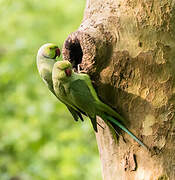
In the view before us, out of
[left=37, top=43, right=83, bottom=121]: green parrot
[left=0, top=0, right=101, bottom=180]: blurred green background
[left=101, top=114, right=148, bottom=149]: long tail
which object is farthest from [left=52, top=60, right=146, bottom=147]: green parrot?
[left=0, top=0, right=101, bottom=180]: blurred green background

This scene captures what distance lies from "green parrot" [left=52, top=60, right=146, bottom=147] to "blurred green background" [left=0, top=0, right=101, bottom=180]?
2.54 meters

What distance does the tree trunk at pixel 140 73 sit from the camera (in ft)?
6.05

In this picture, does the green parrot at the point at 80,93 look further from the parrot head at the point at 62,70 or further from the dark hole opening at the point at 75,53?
the dark hole opening at the point at 75,53

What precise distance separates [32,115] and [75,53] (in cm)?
285

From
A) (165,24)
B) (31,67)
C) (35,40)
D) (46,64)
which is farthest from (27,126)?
(165,24)

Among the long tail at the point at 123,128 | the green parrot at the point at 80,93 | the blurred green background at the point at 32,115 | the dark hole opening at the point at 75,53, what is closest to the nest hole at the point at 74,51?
the dark hole opening at the point at 75,53

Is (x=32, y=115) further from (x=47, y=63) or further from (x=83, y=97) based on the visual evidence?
(x=83, y=97)

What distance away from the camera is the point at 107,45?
187cm

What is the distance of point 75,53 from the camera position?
2.06 metres

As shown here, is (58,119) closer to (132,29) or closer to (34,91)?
(34,91)

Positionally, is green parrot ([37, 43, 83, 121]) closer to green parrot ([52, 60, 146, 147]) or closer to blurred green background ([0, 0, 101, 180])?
green parrot ([52, 60, 146, 147])

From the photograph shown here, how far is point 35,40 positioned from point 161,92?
11.4ft

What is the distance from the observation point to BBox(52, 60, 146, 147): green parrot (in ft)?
5.93

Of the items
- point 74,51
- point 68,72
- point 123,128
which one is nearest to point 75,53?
point 74,51
